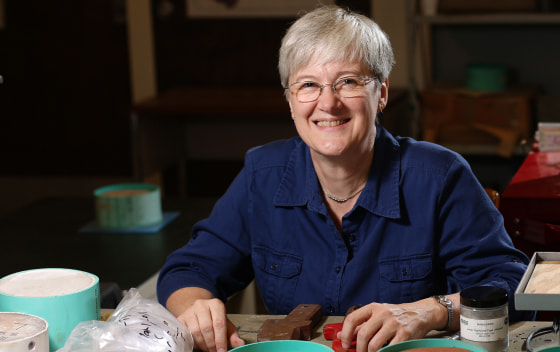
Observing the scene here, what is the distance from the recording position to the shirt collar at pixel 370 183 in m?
1.70

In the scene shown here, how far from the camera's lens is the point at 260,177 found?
182cm

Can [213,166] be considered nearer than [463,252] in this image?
No

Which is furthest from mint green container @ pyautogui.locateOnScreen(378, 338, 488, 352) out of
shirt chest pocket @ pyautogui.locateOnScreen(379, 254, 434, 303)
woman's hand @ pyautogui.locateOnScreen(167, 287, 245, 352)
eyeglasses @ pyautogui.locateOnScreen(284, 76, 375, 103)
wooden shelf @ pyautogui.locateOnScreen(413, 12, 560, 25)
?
wooden shelf @ pyautogui.locateOnScreen(413, 12, 560, 25)

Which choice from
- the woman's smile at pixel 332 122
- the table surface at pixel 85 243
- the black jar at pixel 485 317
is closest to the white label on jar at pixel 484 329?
the black jar at pixel 485 317

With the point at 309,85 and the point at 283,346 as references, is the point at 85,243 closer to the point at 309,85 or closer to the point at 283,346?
the point at 309,85

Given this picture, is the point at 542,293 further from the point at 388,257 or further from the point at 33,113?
the point at 33,113

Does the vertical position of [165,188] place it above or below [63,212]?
below

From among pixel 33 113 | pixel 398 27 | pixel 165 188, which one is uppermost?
pixel 398 27

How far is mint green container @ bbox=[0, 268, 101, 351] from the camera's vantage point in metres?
1.32

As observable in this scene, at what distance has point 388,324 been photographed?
136cm

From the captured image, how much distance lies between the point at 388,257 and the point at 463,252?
0.49 feet

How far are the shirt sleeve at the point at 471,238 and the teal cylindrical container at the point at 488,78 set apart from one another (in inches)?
82.2

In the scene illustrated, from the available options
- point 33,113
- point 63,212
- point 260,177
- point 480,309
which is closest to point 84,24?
point 33,113

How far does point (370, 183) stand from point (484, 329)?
53 centimetres
